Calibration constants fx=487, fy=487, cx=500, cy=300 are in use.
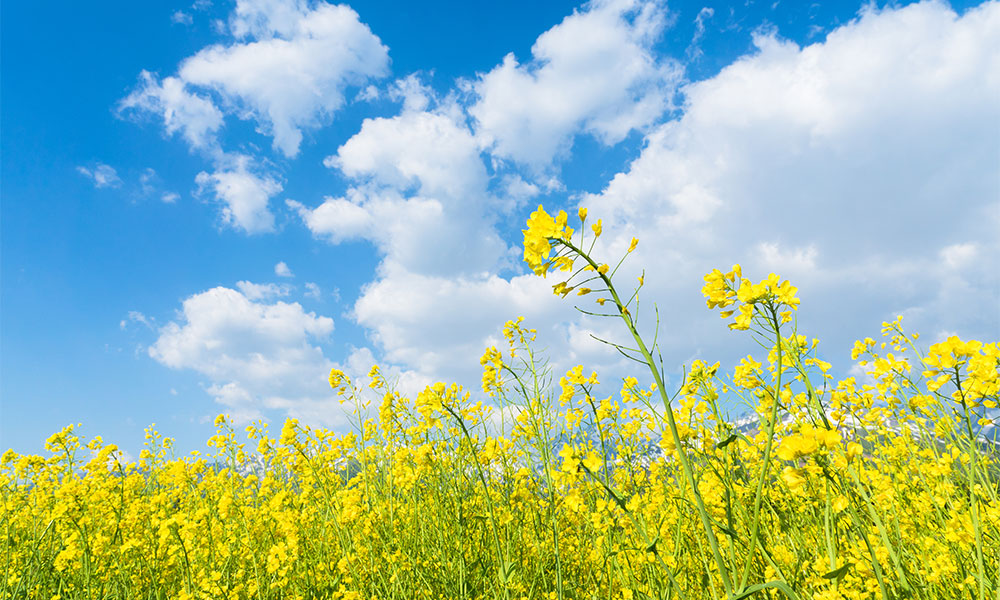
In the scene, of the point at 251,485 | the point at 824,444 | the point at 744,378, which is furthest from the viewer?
the point at 251,485

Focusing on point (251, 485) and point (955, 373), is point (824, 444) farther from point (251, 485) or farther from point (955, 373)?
point (251, 485)

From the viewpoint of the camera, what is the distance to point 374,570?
2729 mm

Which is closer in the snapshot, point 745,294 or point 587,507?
point 745,294

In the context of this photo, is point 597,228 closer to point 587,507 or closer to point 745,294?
point 745,294

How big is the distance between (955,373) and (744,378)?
0.70 m

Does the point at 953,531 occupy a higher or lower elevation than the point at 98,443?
lower

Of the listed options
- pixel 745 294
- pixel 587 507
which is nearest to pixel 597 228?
pixel 745 294

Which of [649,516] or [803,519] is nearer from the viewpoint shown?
[803,519]

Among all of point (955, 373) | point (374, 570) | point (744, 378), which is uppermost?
point (744, 378)

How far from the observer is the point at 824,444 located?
108 cm

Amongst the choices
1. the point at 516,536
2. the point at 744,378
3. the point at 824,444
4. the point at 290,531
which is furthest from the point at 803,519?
the point at 290,531

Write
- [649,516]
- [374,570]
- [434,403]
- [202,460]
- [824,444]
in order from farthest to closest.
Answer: [202,460]
[649,516]
[374,570]
[434,403]
[824,444]

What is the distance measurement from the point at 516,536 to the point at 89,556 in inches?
111

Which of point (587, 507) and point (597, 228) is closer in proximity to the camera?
point (597, 228)
